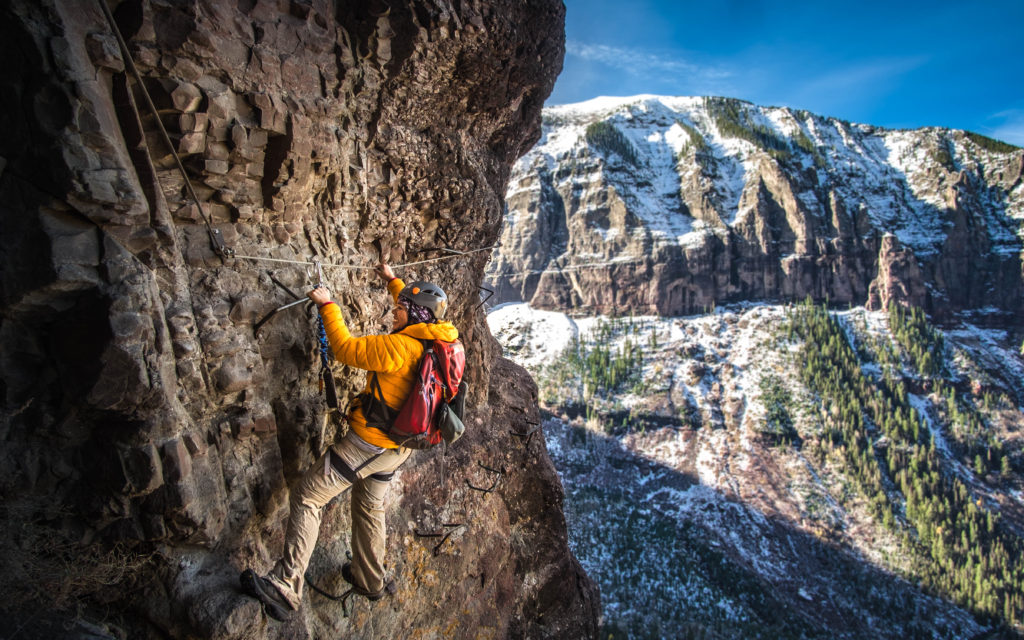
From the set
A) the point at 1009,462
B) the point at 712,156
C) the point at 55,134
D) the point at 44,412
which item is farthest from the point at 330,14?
the point at 712,156

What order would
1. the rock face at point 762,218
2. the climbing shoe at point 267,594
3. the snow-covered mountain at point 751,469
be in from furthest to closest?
1. the rock face at point 762,218
2. the snow-covered mountain at point 751,469
3. the climbing shoe at point 267,594

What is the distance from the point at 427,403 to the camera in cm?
441

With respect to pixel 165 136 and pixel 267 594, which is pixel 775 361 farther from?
pixel 165 136

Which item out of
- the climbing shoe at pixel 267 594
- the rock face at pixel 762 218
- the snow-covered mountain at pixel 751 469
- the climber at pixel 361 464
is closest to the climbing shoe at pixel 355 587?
the climber at pixel 361 464

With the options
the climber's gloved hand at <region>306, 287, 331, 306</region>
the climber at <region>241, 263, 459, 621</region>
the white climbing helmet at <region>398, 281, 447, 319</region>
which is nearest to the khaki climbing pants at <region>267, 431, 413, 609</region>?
the climber at <region>241, 263, 459, 621</region>

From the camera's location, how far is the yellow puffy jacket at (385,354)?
164 inches

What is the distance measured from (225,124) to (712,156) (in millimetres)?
140596

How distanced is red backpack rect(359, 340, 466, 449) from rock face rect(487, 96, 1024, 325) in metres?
100

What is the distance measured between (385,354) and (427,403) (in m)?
0.59

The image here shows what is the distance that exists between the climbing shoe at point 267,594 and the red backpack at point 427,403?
56.0 inches

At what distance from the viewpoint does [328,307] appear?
436 centimetres

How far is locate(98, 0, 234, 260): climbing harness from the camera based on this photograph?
3298 millimetres

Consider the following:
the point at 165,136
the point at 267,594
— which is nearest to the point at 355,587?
the point at 267,594

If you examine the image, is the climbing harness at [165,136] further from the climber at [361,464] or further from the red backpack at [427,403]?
the red backpack at [427,403]
